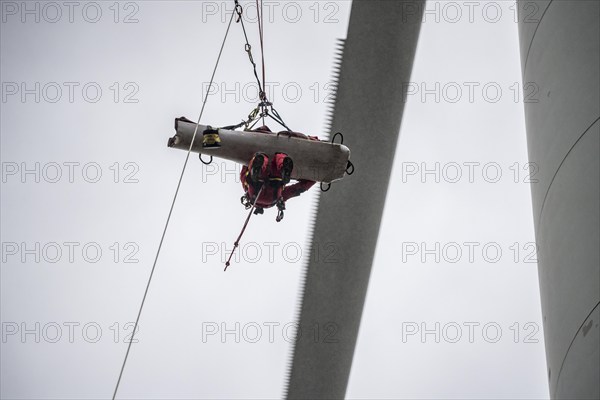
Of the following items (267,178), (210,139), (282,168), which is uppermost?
(210,139)

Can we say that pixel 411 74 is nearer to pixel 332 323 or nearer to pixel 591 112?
pixel 332 323

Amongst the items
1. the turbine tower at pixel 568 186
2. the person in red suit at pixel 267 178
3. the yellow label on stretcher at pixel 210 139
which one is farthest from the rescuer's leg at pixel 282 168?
the turbine tower at pixel 568 186

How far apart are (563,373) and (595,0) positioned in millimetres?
3434

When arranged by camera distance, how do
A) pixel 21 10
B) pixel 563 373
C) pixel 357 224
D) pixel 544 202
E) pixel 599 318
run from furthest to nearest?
pixel 21 10, pixel 357 224, pixel 544 202, pixel 563 373, pixel 599 318

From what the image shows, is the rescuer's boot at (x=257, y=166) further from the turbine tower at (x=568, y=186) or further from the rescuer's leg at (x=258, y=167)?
the turbine tower at (x=568, y=186)

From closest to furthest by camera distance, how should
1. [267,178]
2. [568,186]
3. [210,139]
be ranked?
[568,186], [210,139], [267,178]

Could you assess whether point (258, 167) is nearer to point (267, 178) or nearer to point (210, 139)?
point (267, 178)

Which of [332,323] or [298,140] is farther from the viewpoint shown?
[332,323]

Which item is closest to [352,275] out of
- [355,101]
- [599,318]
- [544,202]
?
→ [355,101]

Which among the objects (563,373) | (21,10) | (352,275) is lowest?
(563,373)

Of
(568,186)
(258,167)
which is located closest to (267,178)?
(258,167)

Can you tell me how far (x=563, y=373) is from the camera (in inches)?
244

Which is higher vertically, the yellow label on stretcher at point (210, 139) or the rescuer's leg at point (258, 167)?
the yellow label on stretcher at point (210, 139)

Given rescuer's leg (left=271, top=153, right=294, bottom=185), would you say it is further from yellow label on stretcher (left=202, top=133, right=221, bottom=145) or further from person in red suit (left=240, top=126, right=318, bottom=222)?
yellow label on stretcher (left=202, top=133, right=221, bottom=145)
